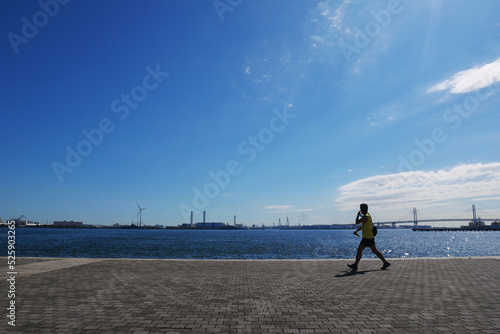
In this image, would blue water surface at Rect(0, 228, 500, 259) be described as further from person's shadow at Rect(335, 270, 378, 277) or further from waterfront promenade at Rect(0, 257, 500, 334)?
waterfront promenade at Rect(0, 257, 500, 334)

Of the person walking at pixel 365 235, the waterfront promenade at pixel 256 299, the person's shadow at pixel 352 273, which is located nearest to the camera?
the waterfront promenade at pixel 256 299

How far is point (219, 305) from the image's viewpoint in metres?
5.50

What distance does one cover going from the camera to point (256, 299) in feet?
19.5

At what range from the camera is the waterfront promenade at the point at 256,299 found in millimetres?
4395

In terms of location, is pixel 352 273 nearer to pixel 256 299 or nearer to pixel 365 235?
pixel 365 235

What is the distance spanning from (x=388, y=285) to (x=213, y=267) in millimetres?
5630

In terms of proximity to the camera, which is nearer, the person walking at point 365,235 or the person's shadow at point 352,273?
the person's shadow at point 352,273

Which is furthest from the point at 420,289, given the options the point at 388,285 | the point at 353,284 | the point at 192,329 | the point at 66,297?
the point at 66,297

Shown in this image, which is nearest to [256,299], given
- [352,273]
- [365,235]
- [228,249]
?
[352,273]

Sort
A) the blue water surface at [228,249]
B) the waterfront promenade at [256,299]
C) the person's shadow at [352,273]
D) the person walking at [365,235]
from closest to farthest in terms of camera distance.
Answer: the waterfront promenade at [256,299], the person's shadow at [352,273], the person walking at [365,235], the blue water surface at [228,249]

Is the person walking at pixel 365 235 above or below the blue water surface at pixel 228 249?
above

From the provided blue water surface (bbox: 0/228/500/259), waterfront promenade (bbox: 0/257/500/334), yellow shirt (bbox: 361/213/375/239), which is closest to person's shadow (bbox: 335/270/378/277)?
waterfront promenade (bbox: 0/257/500/334)

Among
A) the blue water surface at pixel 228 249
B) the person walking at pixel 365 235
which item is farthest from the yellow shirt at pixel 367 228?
the blue water surface at pixel 228 249

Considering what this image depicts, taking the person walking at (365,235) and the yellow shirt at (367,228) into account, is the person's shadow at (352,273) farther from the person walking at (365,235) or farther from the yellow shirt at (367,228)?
the yellow shirt at (367,228)
